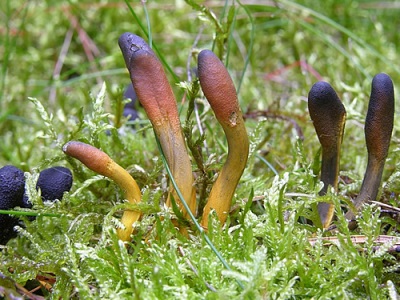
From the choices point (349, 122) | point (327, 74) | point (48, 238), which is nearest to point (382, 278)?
point (48, 238)

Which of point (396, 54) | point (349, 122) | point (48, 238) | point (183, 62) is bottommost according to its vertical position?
point (48, 238)

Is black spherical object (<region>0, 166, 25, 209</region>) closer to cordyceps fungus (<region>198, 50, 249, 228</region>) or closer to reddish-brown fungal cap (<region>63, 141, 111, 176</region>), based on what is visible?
reddish-brown fungal cap (<region>63, 141, 111, 176</region>)

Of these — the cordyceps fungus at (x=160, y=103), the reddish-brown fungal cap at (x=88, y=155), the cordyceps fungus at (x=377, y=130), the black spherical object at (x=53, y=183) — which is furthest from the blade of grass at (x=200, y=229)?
the cordyceps fungus at (x=377, y=130)

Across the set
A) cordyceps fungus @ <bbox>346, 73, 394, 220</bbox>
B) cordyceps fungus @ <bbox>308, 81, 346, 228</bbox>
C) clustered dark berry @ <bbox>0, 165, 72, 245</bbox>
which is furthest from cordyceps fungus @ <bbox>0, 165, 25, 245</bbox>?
cordyceps fungus @ <bbox>346, 73, 394, 220</bbox>

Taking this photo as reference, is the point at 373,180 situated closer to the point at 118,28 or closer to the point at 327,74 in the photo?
the point at 327,74

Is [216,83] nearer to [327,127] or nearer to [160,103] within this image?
[160,103]

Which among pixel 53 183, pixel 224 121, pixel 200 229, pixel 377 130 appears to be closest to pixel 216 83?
pixel 224 121
